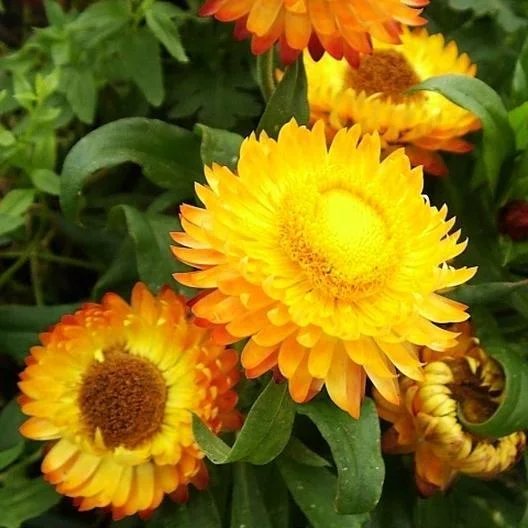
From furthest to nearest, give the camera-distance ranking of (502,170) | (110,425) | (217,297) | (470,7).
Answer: (470,7) → (502,170) → (110,425) → (217,297)

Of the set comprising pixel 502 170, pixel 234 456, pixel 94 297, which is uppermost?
pixel 502 170

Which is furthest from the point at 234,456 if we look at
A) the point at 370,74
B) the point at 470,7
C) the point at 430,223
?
the point at 470,7

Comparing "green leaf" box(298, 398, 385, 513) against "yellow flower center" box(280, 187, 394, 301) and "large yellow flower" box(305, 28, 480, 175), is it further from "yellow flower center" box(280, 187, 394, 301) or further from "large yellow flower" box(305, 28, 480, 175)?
"large yellow flower" box(305, 28, 480, 175)

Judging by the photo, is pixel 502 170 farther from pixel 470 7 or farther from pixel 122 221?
pixel 122 221

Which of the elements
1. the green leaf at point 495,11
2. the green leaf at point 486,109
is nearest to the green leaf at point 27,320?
the green leaf at point 486,109

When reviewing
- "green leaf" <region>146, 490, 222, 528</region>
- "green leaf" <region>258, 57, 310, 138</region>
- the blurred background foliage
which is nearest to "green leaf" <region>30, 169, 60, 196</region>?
the blurred background foliage
